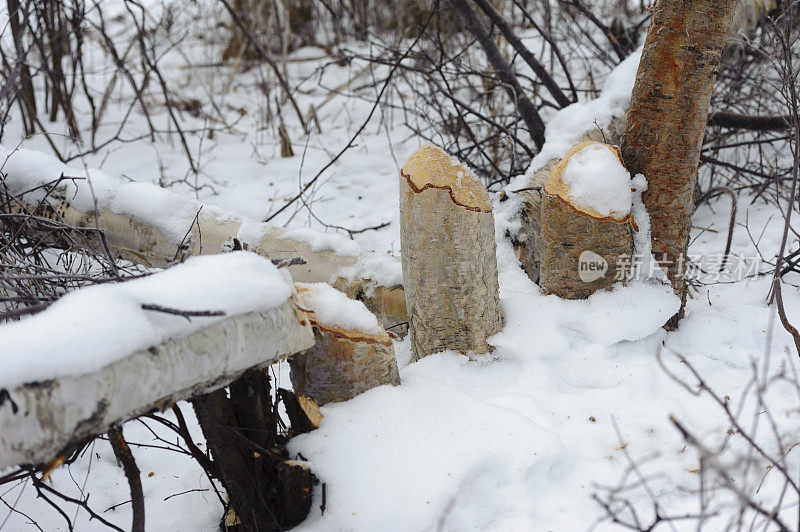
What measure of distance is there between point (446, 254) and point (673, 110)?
2.98 feet

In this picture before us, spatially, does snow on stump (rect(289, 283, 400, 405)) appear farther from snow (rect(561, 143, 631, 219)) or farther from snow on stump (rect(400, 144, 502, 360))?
snow (rect(561, 143, 631, 219))

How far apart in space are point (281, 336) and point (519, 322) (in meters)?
1.10

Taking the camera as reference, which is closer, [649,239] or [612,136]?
[649,239]

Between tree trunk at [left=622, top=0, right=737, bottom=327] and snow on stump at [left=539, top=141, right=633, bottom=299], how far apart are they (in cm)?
11

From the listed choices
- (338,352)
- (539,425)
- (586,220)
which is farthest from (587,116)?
(338,352)

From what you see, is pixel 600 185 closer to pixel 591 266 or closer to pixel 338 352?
pixel 591 266

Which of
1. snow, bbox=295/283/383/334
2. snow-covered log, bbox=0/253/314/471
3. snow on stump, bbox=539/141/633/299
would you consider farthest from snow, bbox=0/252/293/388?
snow on stump, bbox=539/141/633/299

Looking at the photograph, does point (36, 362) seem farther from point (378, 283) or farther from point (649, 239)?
point (649, 239)

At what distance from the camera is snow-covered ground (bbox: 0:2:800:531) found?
1544 mm

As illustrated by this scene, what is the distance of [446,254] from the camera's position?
1.98 metres

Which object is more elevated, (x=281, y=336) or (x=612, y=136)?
(x=612, y=136)

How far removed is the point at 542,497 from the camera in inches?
62.7

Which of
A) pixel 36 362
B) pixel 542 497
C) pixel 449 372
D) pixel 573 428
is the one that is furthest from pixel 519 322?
pixel 36 362

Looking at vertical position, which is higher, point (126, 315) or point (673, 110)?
point (673, 110)
